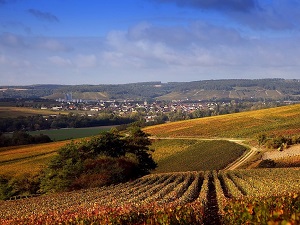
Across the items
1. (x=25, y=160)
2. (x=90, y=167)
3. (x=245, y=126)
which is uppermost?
(x=90, y=167)

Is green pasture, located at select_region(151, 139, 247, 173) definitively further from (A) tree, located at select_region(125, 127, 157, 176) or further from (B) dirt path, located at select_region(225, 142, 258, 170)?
(A) tree, located at select_region(125, 127, 157, 176)

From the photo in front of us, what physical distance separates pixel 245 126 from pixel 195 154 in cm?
2679

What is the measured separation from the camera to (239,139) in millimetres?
81938

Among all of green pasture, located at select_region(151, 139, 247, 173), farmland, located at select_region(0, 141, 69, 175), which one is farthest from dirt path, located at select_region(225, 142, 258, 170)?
farmland, located at select_region(0, 141, 69, 175)

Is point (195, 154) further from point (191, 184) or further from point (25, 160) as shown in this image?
point (191, 184)

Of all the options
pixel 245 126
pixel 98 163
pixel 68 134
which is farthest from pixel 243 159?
pixel 68 134

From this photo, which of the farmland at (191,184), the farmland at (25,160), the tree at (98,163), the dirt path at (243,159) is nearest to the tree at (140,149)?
the tree at (98,163)

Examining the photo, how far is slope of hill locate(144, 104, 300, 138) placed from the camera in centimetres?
8444

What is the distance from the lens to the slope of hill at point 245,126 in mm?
84438

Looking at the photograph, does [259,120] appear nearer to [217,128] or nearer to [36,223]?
[217,128]

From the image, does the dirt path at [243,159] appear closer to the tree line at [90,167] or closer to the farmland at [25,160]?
the tree line at [90,167]

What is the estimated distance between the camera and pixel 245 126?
93.6 meters

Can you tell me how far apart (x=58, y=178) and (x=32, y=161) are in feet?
113

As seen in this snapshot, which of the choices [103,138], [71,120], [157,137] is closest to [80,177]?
[103,138]
